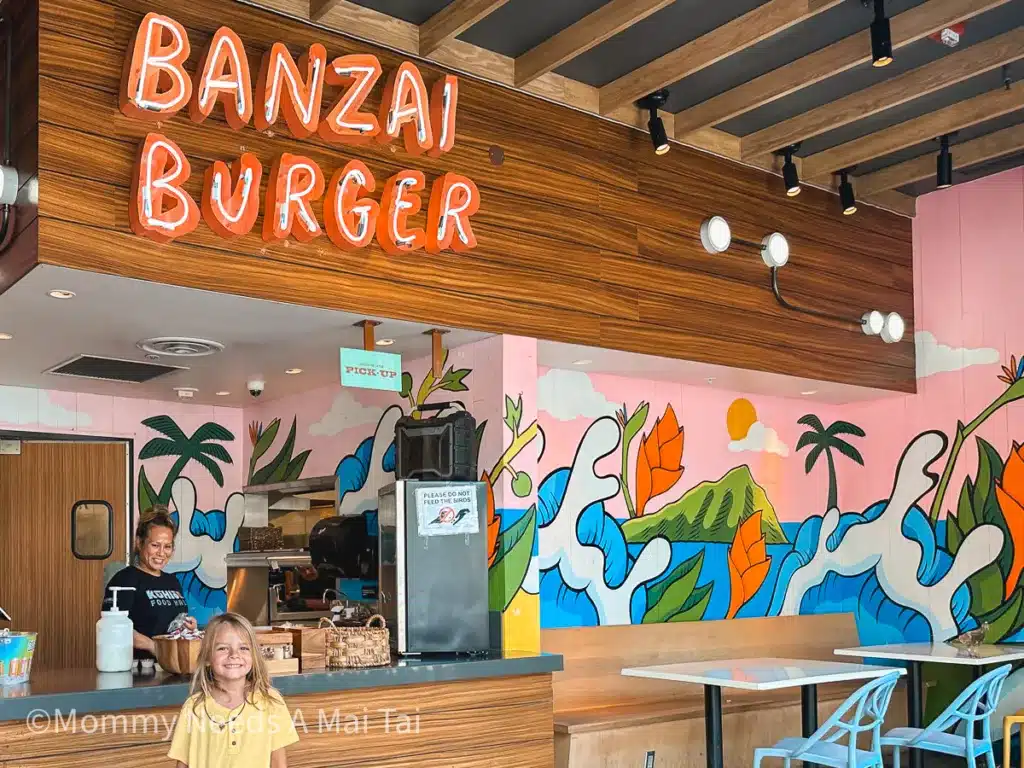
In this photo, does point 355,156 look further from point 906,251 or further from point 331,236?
point 906,251

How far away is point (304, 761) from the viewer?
172 inches

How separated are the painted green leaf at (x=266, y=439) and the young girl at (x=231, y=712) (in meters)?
4.13

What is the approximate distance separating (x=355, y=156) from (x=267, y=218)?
0.55 meters

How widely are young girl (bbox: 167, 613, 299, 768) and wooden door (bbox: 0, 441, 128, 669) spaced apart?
13.2 feet

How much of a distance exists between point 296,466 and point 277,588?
0.80 metres

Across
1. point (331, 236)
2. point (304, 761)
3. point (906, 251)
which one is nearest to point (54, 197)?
point (331, 236)

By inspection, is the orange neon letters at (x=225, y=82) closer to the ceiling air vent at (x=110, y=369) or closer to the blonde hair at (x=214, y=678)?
the blonde hair at (x=214, y=678)

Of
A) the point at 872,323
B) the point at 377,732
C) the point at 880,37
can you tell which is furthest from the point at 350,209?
the point at 872,323

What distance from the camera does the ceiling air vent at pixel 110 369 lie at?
6133 millimetres

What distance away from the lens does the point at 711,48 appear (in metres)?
5.19

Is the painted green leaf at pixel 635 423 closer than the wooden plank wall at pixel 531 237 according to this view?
No

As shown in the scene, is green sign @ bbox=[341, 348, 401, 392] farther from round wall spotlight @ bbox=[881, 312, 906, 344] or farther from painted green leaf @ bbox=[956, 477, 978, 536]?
painted green leaf @ bbox=[956, 477, 978, 536]

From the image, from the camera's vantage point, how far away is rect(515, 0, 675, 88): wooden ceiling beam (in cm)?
477

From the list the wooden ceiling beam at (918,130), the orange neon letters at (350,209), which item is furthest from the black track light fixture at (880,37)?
the orange neon letters at (350,209)
